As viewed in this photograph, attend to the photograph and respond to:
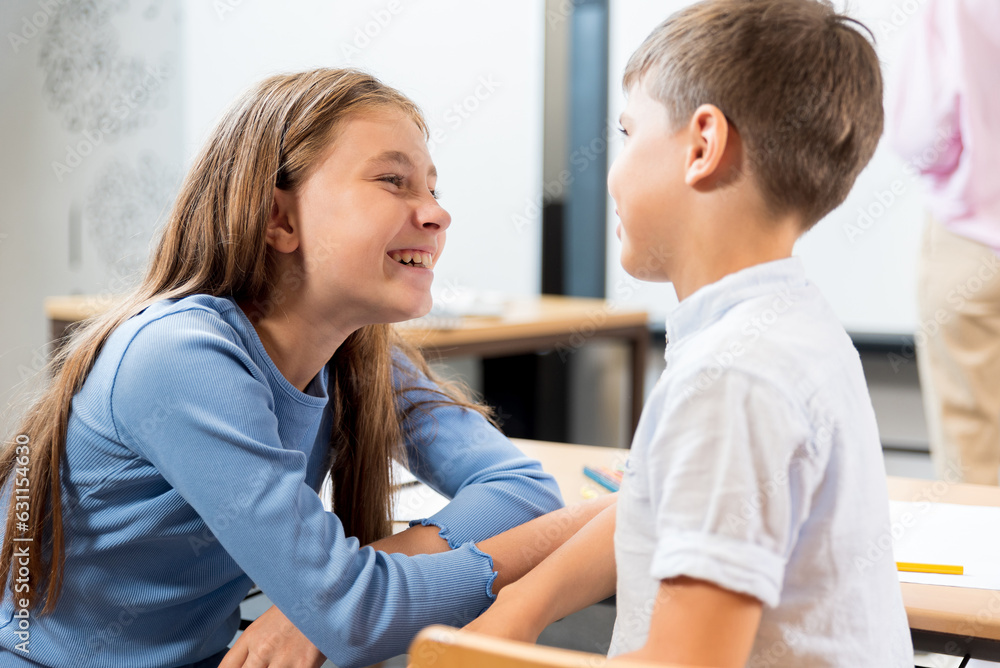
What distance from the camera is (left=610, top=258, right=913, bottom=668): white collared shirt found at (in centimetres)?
56

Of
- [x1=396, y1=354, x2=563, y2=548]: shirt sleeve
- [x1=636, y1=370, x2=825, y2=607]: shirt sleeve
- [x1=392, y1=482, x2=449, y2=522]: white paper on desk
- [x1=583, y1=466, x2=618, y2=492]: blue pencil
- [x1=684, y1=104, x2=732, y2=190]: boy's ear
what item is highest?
[x1=684, y1=104, x2=732, y2=190]: boy's ear

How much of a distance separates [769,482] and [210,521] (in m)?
0.48

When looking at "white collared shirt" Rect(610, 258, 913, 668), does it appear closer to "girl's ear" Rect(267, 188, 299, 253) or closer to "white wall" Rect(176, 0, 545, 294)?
"girl's ear" Rect(267, 188, 299, 253)

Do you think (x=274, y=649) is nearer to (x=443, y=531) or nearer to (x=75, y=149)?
(x=443, y=531)

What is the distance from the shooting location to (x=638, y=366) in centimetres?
314

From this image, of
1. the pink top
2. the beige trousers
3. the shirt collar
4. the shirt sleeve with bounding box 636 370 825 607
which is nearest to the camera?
the shirt sleeve with bounding box 636 370 825 607

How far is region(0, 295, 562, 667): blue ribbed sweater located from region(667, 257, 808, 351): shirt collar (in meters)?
0.36

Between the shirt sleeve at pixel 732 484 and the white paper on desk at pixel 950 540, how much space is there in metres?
0.41

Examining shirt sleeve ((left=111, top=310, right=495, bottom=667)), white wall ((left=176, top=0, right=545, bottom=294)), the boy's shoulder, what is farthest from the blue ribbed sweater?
white wall ((left=176, top=0, right=545, bottom=294))

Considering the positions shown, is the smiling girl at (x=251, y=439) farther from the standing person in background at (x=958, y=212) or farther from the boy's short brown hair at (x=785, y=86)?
the standing person in background at (x=958, y=212)

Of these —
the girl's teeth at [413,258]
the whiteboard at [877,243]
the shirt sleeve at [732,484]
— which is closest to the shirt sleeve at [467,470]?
the girl's teeth at [413,258]

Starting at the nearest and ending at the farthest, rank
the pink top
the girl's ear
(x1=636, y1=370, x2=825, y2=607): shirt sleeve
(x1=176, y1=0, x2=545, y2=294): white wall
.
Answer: (x1=636, y1=370, x2=825, y2=607): shirt sleeve
the girl's ear
the pink top
(x1=176, y1=0, x2=545, y2=294): white wall

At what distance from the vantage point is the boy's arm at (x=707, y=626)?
56 cm

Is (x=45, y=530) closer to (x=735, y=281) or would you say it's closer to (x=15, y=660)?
(x=15, y=660)
